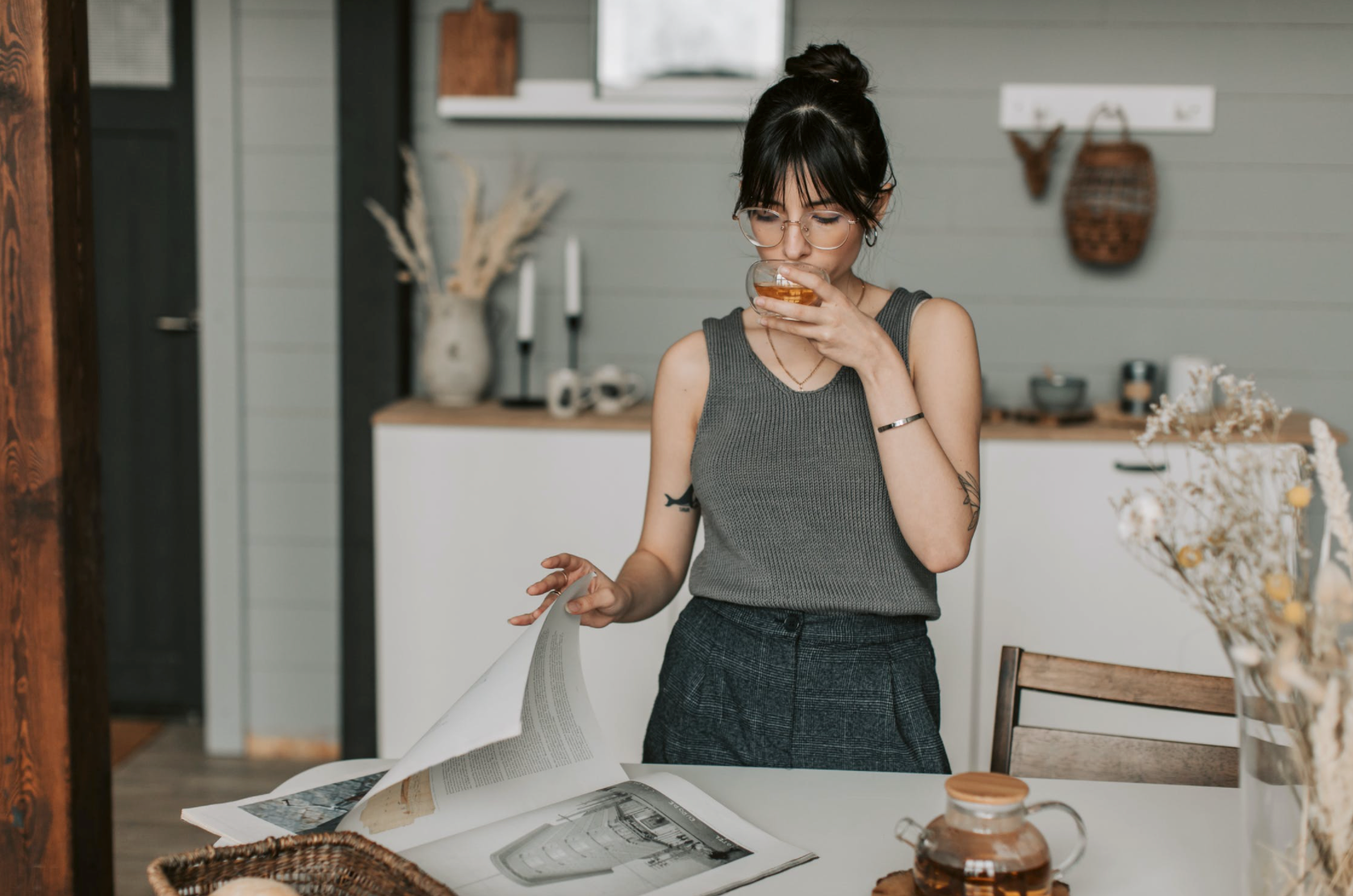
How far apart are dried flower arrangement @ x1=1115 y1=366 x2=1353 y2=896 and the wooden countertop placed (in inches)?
72.2

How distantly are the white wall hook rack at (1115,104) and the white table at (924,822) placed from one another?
6.65ft

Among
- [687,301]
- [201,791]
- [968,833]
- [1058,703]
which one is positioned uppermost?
[687,301]

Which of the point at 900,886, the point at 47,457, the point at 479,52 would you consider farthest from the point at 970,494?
the point at 479,52

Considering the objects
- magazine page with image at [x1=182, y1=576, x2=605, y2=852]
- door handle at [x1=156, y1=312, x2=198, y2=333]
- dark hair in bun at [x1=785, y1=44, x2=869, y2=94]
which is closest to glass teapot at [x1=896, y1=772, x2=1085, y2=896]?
magazine page with image at [x1=182, y1=576, x2=605, y2=852]

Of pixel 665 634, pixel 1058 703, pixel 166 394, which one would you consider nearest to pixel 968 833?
pixel 665 634

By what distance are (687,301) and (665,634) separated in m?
0.87

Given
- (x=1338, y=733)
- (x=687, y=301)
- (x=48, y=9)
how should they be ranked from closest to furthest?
(x=1338, y=733) < (x=48, y=9) < (x=687, y=301)

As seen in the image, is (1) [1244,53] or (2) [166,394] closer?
(1) [1244,53]

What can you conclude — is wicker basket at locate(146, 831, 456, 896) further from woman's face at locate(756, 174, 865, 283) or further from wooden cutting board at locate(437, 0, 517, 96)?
wooden cutting board at locate(437, 0, 517, 96)

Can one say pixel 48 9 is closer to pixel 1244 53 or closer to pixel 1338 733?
pixel 1338 733

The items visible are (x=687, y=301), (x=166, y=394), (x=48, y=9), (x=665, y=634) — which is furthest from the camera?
(x=166, y=394)

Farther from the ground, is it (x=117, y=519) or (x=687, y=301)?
(x=687, y=301)

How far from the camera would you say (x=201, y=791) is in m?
2.88

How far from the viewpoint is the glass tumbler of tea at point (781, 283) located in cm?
126
